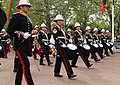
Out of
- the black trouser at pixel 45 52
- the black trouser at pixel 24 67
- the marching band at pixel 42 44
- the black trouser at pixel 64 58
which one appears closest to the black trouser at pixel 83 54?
the marching band at pixel 42 44

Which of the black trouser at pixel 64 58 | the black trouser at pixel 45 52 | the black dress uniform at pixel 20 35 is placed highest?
the black dress uniform at pixel 20 35

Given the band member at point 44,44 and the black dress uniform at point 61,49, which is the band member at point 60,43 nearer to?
the black dress uniform at point 61,49

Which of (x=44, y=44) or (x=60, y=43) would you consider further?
(x=44, y=44)

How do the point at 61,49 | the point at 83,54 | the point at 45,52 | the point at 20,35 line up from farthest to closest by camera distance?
the point at 45,52 → the point at 83,54 → the point at 61,49 → the point at 20,35

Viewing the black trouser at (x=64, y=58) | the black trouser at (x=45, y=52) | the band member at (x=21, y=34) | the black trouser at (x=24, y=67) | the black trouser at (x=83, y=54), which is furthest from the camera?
the black trouser at (x=45, y=52)

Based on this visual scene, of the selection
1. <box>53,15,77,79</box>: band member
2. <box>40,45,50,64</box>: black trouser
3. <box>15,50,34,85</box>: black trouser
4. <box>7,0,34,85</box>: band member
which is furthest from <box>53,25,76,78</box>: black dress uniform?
<box>40,45,50,64</box>: black trouser

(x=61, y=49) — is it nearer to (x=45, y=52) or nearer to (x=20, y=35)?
(x=20, y=35)

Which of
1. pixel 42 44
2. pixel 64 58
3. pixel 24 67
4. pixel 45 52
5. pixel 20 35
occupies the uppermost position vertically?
pixel 20 35

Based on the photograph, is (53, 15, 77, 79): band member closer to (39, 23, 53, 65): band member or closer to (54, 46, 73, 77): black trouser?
(54, 46, 73, 77): black trouser

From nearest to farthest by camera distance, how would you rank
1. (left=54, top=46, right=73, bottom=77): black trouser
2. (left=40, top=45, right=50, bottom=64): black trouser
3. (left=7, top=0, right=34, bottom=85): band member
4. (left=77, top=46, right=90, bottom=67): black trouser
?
(left=7, top=0, right=34, bottom=85): band member
(left=54, top=46, right=73, bottom=77): black trouser
(left=77, top=46, right=90, bottom=67): black trouser
(left=40, top=45, right=50, bottom=64): black trouser

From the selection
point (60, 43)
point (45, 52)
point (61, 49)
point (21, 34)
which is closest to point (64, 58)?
point (61, 49)

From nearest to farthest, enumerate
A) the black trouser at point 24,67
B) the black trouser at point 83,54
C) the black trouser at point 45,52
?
the black trouser at point 24,67
the black trouser at point 83,54
the black trouser at point 45,52

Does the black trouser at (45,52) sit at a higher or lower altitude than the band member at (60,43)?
lower

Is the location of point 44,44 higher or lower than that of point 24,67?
lower
